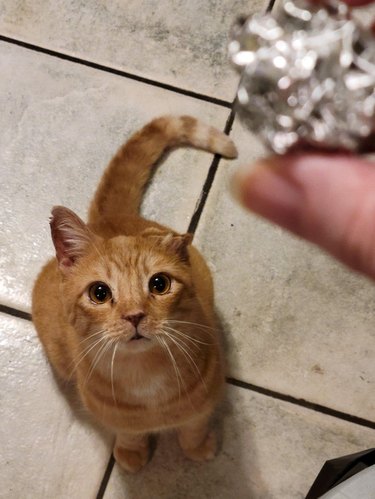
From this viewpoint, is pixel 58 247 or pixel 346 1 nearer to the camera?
pixel 346 1

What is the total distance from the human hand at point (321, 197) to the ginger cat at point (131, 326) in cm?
36

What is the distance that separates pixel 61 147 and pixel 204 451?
74cm

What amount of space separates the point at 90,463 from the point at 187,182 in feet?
2.06

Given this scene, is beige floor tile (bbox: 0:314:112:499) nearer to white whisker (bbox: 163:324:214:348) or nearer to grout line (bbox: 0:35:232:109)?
white whisker (bbox: 163:324:214:348)

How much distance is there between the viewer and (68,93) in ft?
4.37

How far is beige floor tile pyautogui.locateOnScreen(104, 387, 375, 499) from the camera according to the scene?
1.08 meters

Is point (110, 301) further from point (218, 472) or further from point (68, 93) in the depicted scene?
point (68, 93)

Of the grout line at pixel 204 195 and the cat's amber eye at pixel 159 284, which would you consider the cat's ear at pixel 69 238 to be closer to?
the cat's amber eye at pixel 159 284

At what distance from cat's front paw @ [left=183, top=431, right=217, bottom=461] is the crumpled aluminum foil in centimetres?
77

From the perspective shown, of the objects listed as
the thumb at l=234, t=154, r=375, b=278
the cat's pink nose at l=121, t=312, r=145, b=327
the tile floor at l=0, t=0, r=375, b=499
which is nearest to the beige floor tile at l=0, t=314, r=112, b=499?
the tile floor at l=0, t=0, r=375, b=499

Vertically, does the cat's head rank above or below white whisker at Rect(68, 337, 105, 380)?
above

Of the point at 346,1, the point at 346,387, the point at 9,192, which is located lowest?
the point at 346,387

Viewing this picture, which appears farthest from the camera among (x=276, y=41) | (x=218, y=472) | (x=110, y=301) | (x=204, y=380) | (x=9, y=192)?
(x=9, y=192)

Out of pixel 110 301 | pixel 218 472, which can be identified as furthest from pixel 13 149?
pixel 218 472
